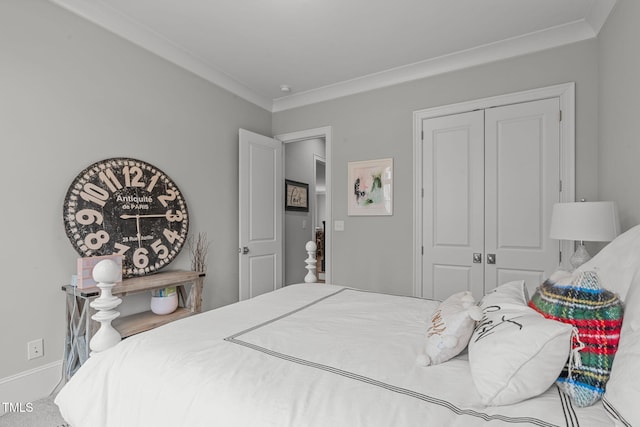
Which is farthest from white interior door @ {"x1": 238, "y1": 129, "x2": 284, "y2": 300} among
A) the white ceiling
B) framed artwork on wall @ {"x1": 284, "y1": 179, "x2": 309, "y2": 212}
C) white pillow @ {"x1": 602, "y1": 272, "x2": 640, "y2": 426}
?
white pillow @ {"x1": 602, "y1": 272, "x2": 640, "y2": 426}

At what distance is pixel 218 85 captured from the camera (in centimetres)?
328

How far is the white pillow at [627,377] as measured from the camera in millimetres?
631

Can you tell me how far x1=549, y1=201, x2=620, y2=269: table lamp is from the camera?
1.83m

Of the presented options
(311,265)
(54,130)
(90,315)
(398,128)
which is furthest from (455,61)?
(90,315)

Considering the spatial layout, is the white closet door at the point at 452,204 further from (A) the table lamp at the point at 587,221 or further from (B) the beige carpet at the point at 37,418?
(B) the beige carpet at the point at 37,418

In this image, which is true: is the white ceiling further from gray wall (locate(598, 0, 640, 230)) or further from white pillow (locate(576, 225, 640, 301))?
white pillow (locate(576, 225, 640, 301))

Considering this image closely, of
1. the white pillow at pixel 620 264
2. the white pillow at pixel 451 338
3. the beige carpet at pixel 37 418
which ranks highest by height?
the white pillow at pixel 620 264

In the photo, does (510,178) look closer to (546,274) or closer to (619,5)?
(546,274)

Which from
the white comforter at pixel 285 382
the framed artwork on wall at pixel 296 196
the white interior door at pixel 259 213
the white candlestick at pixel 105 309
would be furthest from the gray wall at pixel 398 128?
the white candlestick at pixel 105 309

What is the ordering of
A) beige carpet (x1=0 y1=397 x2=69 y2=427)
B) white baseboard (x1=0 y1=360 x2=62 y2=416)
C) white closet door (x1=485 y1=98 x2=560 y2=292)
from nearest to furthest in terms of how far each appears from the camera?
beige carpet (x1=0 y1=397 x2=69 y2=427), white baseboard (x1=0 y1=360 x2=62 y2=416), white closet door (x1=485 y1=98 x2=560 y2=292)

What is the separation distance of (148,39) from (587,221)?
11.3 ft

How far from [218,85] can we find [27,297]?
240cm

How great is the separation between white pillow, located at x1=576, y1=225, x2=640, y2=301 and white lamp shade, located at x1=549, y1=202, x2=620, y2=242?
0.85 m

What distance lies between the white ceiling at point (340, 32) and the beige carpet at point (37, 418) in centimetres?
261
